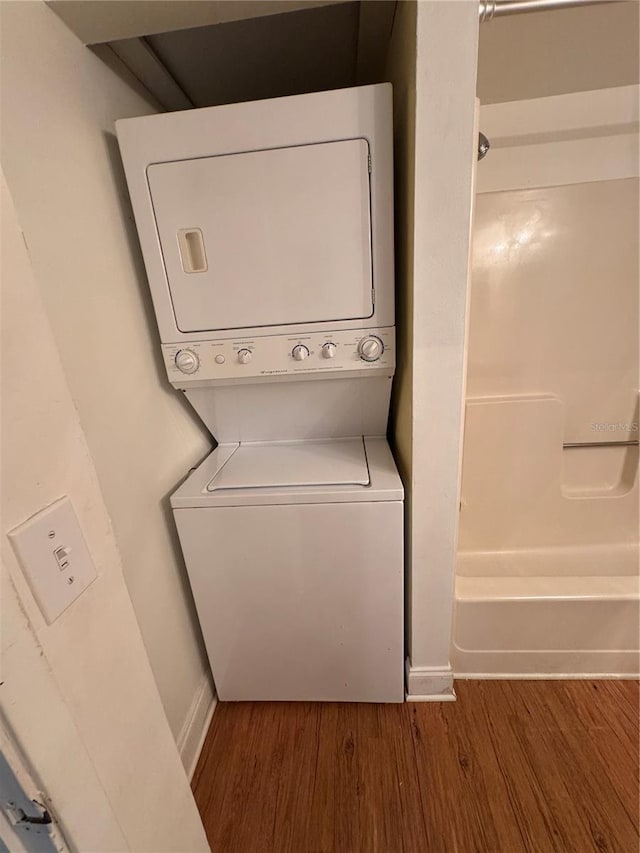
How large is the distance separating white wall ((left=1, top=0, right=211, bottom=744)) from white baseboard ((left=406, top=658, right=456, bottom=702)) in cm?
84

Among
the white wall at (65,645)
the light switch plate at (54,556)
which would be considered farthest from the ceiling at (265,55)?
the light switch plate at (54,556)

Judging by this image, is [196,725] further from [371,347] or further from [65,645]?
[371,347]

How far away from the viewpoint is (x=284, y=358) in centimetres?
117

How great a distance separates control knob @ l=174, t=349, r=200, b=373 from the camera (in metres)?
1.18

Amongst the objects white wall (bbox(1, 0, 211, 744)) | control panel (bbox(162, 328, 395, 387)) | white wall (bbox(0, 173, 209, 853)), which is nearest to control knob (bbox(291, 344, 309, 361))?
control panel (bbox(162, 328, 395, 387))

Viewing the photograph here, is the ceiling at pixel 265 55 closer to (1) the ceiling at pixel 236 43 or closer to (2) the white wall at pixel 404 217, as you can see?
(1) the ceiling at pixel 236 43

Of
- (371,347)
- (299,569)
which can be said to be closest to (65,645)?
(299,569)

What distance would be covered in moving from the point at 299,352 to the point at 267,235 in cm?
36

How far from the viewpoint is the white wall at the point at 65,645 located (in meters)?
0.39

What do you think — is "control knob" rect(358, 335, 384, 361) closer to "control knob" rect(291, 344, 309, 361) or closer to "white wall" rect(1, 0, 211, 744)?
"control knob" rect(291, 344, 309, 361)

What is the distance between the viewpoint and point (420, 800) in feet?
3.79

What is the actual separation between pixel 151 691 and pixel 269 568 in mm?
638

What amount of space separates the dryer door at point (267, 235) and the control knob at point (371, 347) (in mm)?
83

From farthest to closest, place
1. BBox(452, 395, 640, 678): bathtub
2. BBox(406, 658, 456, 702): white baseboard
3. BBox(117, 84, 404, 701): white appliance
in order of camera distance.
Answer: BBox(452, 395, 640, 678): bathtub, BBox(406, 658, 456, 702): white baseboard, BBox(117, 84, 404, 701): white appliance
